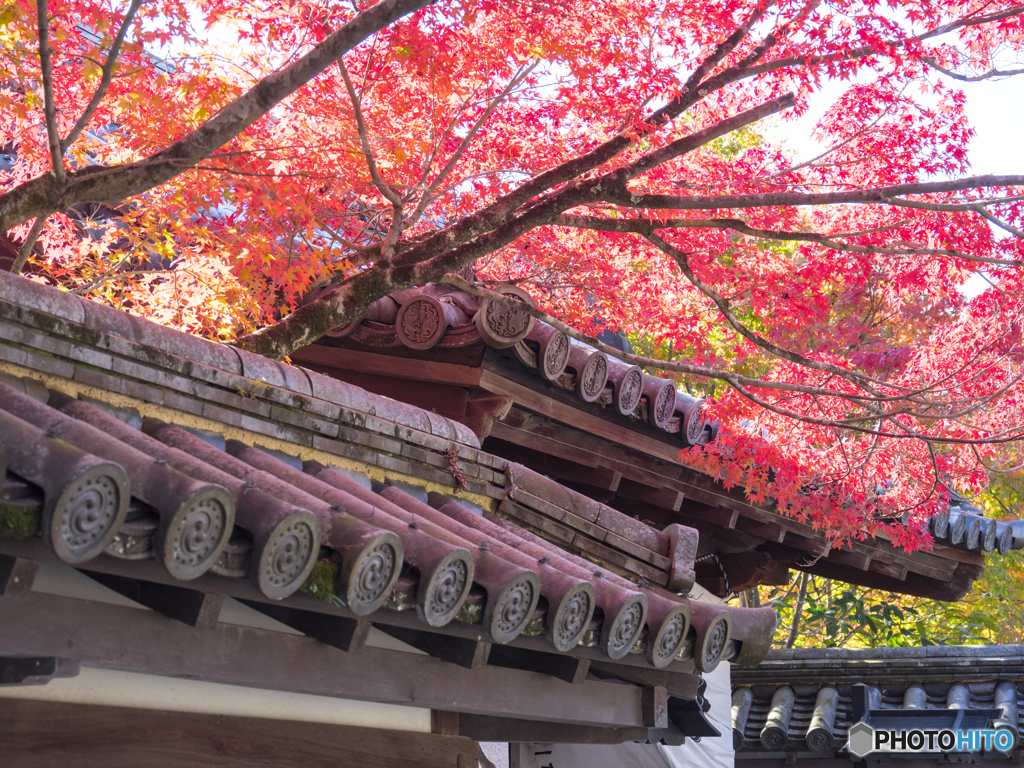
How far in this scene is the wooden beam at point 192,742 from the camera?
11.1 ft

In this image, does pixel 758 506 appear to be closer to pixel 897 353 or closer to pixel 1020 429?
pixel 1020 429

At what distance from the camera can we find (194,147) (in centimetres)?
421

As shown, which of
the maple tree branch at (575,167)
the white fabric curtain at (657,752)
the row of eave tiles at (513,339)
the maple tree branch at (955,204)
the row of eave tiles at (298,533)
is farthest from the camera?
the white fabric curtain at (657,752)

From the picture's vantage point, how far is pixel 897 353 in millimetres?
12969

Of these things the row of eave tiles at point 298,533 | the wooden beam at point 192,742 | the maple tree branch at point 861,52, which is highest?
the maple tree branch at point 861,52

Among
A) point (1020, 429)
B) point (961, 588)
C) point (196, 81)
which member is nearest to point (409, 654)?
point (196, 81)

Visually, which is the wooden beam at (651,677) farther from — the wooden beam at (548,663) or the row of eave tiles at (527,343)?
the row of eave tiles at (527,343)

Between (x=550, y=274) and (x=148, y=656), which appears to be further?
(x=550, y=274)

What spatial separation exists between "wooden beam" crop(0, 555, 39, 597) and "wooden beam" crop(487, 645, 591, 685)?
8.51 ft

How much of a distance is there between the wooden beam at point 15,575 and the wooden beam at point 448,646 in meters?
1.78

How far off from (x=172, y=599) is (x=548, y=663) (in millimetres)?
2197

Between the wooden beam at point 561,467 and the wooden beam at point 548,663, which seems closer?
the wooden beam at point 548,663

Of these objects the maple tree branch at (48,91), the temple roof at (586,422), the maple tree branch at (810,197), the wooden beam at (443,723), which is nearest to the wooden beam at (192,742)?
the wooden beam at (443,723)

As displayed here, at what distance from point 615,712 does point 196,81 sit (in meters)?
4.29
